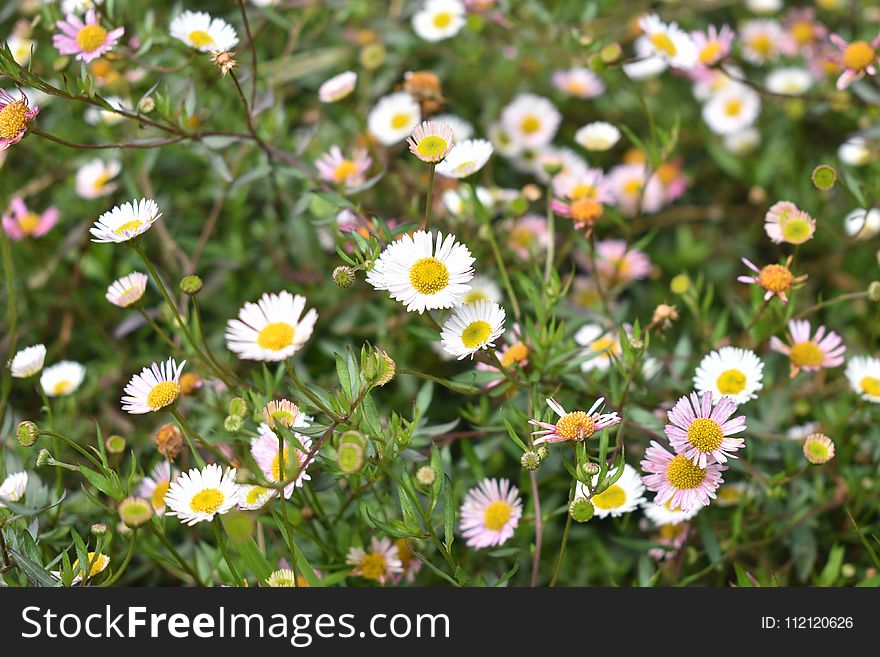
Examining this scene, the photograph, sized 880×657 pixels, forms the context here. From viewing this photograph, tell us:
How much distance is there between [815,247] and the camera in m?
1.86

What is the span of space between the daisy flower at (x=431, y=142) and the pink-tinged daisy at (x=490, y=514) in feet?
1.53

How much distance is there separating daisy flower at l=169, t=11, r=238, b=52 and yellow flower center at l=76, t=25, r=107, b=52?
0.11 m

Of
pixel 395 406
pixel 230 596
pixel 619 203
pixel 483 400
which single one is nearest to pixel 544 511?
pixel 483 400

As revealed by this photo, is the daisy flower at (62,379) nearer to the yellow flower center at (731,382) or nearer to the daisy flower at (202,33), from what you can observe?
the daisy flower at (202,33)

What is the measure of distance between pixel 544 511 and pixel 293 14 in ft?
3.82

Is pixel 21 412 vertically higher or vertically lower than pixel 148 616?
higher

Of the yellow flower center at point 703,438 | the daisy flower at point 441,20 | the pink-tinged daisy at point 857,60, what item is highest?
the daisy flower at point 441,20

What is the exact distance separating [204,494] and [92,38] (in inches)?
28.4

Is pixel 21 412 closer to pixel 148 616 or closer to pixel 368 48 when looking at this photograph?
pixel 148 616

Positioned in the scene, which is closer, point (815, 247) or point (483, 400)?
point (483, 400)

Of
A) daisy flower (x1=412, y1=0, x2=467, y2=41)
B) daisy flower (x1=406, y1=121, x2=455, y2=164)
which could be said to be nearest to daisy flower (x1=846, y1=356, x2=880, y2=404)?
daisy flower (x1=406, y1=121, x2=455, y2=164)

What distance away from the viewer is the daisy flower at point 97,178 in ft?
5.36

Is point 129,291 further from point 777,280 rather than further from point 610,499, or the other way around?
point 777,280

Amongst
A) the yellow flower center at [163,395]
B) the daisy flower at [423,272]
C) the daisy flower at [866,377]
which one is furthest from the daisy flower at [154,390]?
the daisy flower at [866,377]
